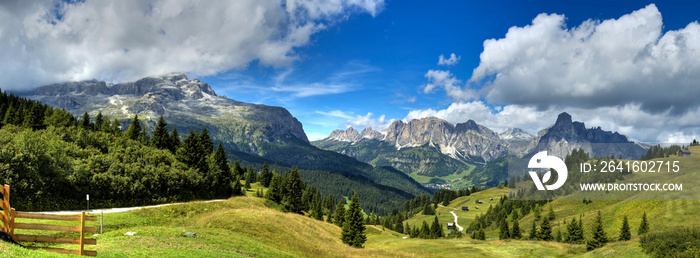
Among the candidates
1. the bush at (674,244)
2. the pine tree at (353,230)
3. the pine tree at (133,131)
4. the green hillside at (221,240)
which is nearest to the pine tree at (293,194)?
the green hillside at (221,240)

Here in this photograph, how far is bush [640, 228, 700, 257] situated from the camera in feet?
116

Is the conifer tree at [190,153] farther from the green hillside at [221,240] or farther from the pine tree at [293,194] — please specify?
the pine tree at [293,194]

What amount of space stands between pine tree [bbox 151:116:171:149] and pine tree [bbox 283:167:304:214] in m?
41.4

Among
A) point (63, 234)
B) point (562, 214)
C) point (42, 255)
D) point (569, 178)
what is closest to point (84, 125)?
point (63, 234)

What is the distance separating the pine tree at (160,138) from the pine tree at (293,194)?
41.4 meters

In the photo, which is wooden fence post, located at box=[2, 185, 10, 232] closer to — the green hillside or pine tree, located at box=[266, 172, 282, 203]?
the green hillside

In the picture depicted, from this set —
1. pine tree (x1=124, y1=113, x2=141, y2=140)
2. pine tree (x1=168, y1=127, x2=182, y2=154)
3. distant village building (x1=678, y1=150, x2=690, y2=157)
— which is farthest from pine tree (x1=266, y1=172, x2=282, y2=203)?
distant village building (x1=678, y1=150, x2=690, y2=157)

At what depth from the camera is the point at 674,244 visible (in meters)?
37.3

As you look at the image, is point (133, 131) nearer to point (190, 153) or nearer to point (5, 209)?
point (190, 153)

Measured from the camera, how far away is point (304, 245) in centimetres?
4344

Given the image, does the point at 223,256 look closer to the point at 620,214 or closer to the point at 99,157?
the point at 99,157

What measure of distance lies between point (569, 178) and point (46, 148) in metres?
82.0

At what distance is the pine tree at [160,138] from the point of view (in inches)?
3777

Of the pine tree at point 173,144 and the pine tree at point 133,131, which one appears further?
the pine tree at point 173,144
